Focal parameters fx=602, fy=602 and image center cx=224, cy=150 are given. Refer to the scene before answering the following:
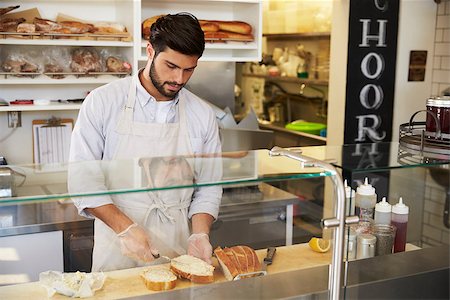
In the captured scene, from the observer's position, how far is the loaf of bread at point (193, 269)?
4.87 feet

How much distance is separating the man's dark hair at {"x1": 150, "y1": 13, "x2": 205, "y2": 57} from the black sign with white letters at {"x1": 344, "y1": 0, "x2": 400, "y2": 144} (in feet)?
7.65

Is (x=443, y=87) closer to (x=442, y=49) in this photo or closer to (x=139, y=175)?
(x=442, y=49)

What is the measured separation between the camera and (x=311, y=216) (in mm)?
1683

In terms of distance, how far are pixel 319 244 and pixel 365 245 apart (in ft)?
0.47

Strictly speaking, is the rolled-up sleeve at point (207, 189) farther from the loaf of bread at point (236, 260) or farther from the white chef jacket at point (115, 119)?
the white chef jacket at point (115, 119)

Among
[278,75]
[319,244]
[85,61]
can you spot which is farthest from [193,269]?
[278,75]

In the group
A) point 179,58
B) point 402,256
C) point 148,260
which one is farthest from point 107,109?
point 402,256

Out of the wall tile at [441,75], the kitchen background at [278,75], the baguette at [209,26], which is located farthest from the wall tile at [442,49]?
the baguette at [209,26]

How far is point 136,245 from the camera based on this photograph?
1.54 metres

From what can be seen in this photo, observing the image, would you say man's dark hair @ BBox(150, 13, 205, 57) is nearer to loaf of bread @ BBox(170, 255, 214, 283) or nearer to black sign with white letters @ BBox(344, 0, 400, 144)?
loaf of bread @ BBox(170, 255, 214, 283)

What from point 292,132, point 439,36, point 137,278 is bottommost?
point 292,132

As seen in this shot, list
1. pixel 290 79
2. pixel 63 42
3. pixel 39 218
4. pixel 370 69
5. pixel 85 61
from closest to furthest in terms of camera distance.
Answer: pixel 39 218, pixel 63 42, pixel 85 61, pixel 370 69, pixel 290 79

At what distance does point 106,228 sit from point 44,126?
2.27 m

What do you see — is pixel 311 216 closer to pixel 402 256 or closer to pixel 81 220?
pixel 402 256
